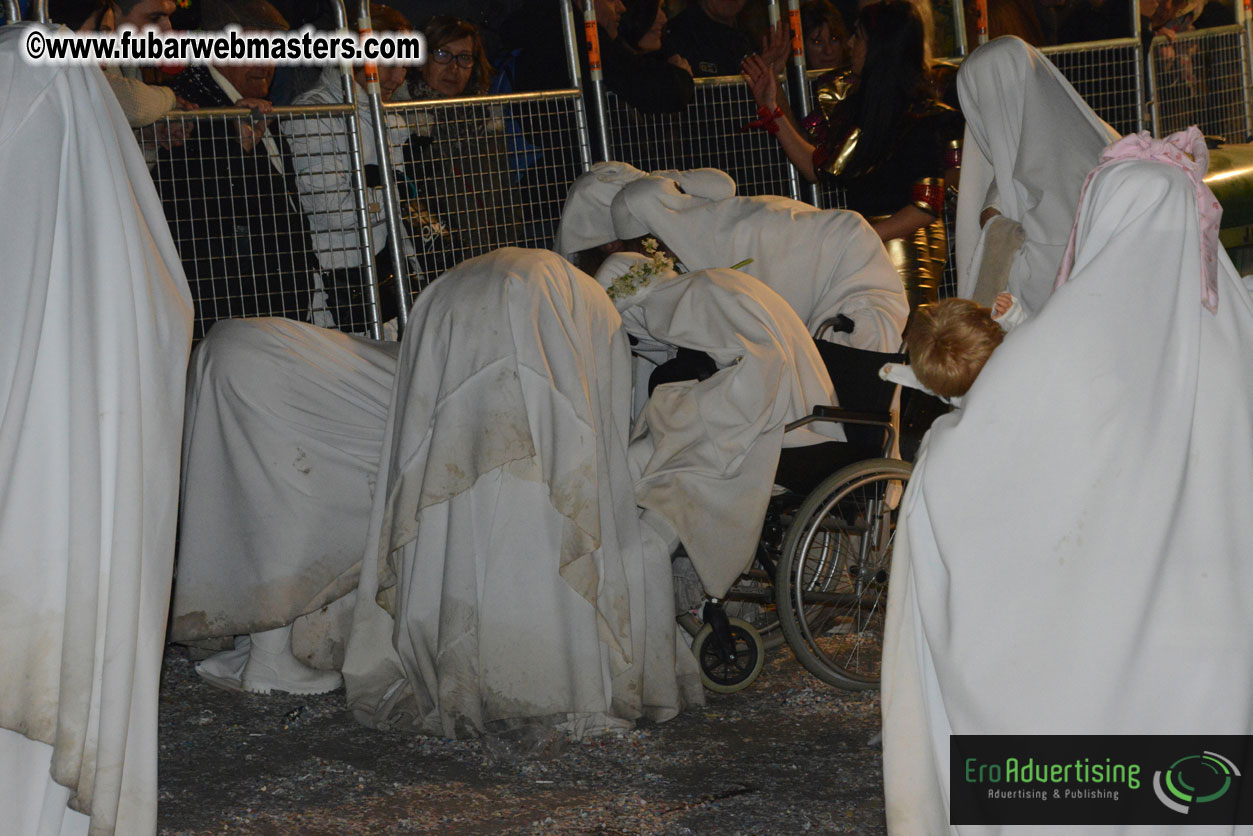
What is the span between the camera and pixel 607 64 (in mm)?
7070

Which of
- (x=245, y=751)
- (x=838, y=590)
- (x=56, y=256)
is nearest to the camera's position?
(x=56, y=256)

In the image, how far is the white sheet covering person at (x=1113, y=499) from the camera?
120 inches

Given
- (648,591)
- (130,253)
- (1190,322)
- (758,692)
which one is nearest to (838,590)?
(758,692)

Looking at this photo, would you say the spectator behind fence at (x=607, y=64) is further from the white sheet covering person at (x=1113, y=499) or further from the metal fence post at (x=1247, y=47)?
the metal fence post at (x=1247, y=47)

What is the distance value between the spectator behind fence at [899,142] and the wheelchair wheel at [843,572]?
1651mm

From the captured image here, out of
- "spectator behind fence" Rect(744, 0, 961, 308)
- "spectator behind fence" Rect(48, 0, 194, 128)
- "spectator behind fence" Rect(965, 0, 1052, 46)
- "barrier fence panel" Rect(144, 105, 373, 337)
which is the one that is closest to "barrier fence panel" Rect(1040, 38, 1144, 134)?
"spectator behind fence" Rect(965, 0, 1052, 46)

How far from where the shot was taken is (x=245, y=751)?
4738 mm

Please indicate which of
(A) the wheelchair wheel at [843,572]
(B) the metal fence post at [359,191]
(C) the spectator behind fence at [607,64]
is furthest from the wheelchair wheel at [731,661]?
(C) the spectator behind fence at [607,64]

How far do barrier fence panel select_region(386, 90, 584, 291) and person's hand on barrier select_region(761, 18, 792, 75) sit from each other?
1.11 metres

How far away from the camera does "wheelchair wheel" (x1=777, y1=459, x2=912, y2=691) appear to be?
512 cm

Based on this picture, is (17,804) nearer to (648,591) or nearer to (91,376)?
(91,376)

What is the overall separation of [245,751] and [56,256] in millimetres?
2057

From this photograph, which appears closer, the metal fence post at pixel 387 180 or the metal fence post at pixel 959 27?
the metal fence post at pixel 387 180

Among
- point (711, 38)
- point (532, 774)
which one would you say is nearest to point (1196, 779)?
point (532, 774)
